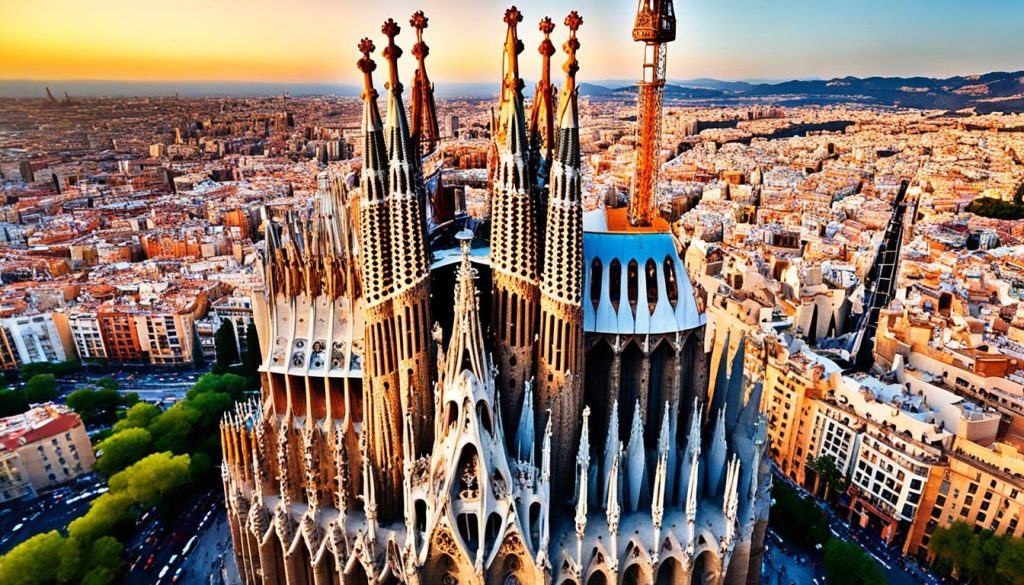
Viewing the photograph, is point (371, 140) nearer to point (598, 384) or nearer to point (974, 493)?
point (598, 384)

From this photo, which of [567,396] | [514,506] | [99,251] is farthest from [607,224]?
[99,251]

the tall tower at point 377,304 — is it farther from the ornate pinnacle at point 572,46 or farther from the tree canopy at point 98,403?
the tree canopy at point 98,403

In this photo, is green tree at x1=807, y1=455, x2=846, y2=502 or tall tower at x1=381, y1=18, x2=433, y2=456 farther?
green tree at x1=807, y1=455, x2=846, y2=502

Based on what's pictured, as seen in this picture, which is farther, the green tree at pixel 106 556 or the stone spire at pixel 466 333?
the green tree at pixel 106 556

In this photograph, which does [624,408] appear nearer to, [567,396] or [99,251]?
[567,396]

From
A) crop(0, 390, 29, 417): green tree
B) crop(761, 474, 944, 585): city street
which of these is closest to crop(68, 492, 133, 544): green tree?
crop(0, 390, 29, 417): green tree

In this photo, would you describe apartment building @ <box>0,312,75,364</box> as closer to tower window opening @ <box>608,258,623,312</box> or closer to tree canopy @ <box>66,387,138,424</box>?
tree canopy @ <box>66,387,138,424</box>

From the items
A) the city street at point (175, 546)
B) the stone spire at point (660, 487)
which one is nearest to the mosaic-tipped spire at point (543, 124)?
the stone spire at point (660, 487)
